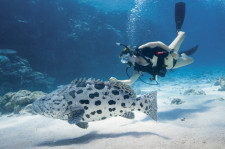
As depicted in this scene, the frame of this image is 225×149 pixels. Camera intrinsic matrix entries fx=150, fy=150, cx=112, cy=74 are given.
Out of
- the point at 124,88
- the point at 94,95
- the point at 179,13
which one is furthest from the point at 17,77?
the point at 179,13

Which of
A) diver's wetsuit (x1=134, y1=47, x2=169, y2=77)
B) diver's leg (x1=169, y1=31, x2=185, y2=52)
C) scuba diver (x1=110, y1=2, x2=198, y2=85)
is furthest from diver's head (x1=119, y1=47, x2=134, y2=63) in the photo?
diver's leg (x1=169, y1=31, x2=185, y2=52)

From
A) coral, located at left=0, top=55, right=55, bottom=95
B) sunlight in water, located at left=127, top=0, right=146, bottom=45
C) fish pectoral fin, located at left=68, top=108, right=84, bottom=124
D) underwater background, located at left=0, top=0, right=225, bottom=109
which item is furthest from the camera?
sunlight in water, located at left=127, top=0, right=146, bottom=45

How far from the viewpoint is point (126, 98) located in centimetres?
387

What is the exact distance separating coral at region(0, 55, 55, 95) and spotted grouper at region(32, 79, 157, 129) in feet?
45.0

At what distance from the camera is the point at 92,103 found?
12.2 feet

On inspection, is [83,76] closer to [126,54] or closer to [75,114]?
[126,54]

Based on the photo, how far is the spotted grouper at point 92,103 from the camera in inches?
146

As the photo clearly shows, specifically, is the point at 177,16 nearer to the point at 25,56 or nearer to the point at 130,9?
the point at 25,56

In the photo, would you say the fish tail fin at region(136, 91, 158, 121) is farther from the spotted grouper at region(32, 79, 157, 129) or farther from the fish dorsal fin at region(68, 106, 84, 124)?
the fish dorsal fin at region(68, 106, 84, 124)

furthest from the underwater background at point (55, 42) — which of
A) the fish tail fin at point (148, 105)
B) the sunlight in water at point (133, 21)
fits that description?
the fish tail fin at point (148, 105)

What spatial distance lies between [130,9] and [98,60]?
2066 cm

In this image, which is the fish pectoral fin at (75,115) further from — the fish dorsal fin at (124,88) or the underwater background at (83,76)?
the fish dorsal fin at (124,88)

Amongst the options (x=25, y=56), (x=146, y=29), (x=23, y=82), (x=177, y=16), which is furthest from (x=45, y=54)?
(x=146, y=29)

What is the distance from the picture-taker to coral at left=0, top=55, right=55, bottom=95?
1502cm
